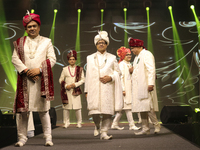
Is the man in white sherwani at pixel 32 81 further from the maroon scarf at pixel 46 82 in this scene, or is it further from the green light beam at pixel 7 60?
the green light beam at pixel 7 60

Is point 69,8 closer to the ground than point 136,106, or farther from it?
farther from it

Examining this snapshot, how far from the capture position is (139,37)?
9383mm

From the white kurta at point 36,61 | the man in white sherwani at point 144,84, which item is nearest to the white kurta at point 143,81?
the man in white sherwani at point 144,84

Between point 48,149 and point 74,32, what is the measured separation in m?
6.71

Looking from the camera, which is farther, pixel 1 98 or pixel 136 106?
pixel 1 98

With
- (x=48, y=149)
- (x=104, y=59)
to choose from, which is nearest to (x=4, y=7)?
(x=104, y=59)

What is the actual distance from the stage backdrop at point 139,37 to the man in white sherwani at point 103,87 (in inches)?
202

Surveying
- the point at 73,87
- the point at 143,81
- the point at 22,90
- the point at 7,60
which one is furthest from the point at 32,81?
the point at 7,60

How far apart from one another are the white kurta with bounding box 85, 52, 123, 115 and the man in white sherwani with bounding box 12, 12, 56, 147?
2.50ft

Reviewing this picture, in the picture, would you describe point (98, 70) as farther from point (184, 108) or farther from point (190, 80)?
point (190, 80)

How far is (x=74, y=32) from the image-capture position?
9.42m

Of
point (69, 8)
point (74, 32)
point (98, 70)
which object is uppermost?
point (69, 8)

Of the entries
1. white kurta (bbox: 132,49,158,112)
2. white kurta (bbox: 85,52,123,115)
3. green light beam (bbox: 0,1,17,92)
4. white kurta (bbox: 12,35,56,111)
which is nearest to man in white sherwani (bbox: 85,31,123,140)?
white kurta (bbox: 85,52,123,115)

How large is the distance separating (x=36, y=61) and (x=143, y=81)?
6.01 ft
